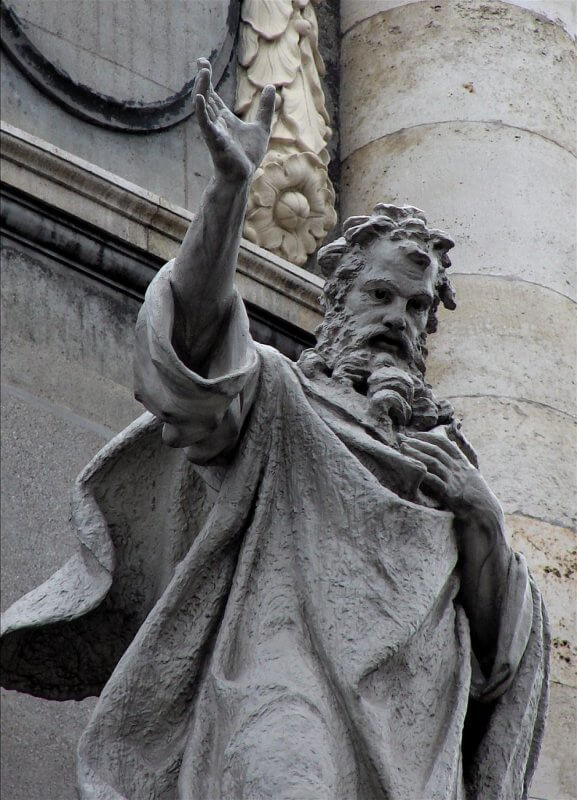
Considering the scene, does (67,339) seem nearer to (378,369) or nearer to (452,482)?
(378,369)

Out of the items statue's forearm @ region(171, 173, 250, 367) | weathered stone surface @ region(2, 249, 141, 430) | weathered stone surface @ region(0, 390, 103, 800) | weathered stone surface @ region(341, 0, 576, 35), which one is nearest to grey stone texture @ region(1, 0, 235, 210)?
weathered stone surface @ region(2, 249, 141, 430)

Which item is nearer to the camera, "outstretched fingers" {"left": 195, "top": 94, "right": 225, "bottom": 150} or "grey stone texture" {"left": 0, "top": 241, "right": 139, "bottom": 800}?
"outstretched fingers" {"left": 195, "top": 94, "right": 225, "bottom": 150}

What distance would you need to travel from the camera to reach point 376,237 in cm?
623

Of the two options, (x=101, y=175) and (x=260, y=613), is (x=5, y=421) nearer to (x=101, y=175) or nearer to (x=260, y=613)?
(x=101, y=175)

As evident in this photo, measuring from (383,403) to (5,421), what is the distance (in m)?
1.89

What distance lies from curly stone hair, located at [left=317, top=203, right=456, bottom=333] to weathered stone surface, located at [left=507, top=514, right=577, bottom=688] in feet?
7.19

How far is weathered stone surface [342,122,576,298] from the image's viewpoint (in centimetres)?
901

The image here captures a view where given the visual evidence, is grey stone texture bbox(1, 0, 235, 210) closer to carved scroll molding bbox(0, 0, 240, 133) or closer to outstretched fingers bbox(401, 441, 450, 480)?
carved scroll molding bbox(0, 0, 240, 133)

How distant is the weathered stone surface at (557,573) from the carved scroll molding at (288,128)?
128 centimetres

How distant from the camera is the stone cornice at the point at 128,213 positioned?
25.9 ft

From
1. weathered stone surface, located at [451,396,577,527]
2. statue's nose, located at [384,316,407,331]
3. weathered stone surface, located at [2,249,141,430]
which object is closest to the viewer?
statue's nose, located at [384,316,407,331]

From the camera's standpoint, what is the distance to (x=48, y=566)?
7.57 meters

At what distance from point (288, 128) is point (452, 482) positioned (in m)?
3.23

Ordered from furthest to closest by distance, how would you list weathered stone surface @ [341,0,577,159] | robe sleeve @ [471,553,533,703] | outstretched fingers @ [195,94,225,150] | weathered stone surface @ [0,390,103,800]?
weathered stone surface @ [341,0,577,159], weathered stone surface @ [0,390,103,800], robe sleeve @ [471,553,533,703], outstretched fingers @ [195,94,225,150]
